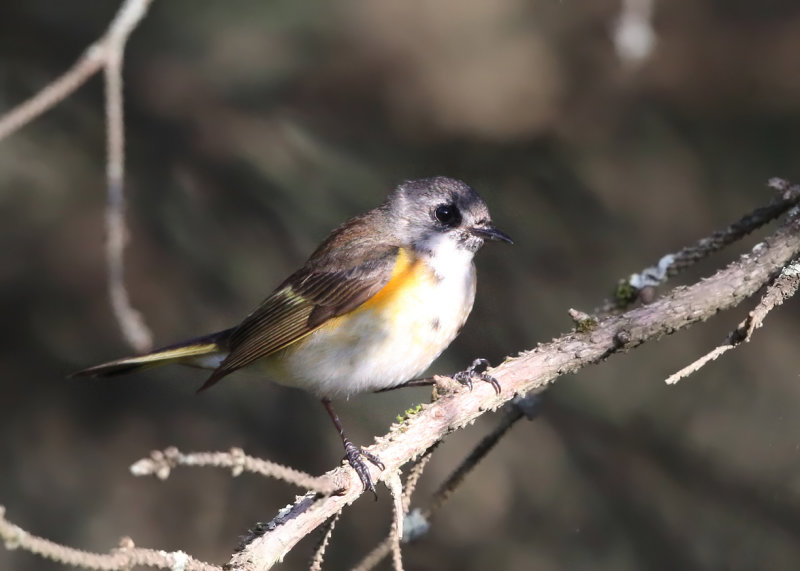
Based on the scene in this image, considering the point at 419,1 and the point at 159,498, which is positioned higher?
the point at 419,1

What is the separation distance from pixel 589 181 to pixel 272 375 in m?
2.45

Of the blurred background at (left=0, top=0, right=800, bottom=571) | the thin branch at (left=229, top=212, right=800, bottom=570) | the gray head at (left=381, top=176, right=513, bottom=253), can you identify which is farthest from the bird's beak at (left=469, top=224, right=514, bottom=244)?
the blurred background at (left=0, top=0, right=800, bottom=571)

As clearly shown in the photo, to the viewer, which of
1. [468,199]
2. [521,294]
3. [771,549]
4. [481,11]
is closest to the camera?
[468,199]

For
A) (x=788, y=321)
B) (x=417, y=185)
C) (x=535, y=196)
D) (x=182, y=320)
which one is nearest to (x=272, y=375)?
(x=417, y=185)

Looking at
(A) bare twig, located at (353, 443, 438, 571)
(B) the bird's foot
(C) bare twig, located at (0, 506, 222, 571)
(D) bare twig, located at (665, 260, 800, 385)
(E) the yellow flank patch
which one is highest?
(E) the yellow flank patch

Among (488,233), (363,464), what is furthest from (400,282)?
(363,464)

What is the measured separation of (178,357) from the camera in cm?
384

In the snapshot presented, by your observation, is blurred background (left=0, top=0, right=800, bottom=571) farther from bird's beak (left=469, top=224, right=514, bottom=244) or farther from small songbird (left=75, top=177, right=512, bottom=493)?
bird's beak (left=469, top=224, right=514, bottom=244)

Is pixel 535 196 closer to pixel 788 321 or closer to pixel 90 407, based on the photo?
pixel 788 321

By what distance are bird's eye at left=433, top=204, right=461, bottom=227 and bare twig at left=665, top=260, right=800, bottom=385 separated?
135 cm

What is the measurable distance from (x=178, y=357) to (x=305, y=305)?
0.62m

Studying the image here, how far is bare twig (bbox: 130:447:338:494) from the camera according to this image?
1420mm

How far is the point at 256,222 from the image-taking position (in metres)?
5.46

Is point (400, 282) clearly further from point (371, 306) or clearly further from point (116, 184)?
point (116, 184)
